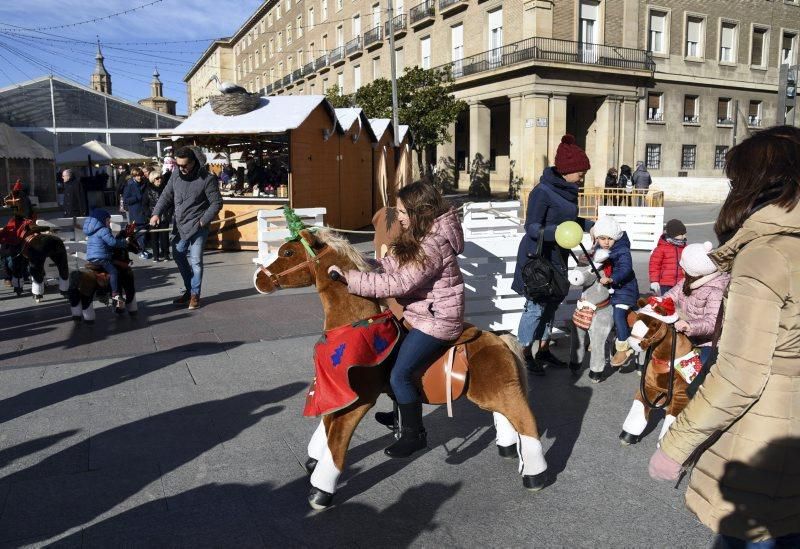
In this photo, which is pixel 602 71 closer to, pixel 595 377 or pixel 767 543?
pixel 595 377

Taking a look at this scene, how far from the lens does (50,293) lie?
973 centimetres

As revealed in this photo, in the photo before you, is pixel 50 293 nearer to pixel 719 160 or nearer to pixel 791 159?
pixel 791 159

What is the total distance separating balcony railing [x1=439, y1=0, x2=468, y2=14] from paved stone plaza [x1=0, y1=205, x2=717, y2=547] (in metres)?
31.2

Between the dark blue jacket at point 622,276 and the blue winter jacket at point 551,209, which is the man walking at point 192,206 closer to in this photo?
the blue winter jacket at point 551,209

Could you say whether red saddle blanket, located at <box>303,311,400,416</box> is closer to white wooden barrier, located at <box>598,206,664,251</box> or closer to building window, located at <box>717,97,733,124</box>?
white wooden barrier, located at <box>598,206,664,251</box>

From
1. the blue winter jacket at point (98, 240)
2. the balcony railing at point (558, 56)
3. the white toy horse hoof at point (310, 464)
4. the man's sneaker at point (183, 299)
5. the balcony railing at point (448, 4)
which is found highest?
the balcony railing at point (448, 4)

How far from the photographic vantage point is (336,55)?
48.7 metres

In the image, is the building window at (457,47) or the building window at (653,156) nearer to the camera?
the building window at (653,156)

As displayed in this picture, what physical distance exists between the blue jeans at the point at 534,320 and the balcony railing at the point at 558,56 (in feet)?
83.3

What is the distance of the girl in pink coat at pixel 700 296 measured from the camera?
402cm

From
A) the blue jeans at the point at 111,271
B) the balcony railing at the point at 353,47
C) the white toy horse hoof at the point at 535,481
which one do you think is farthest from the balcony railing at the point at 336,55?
the white toy horse hoof at the point at 535,481

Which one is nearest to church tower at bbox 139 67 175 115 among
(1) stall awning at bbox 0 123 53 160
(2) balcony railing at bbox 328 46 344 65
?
(2) balcony railing at bbox 328 46 344 65

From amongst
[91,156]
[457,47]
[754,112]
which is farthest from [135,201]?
[754,112]

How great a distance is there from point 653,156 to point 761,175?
34611 mm
